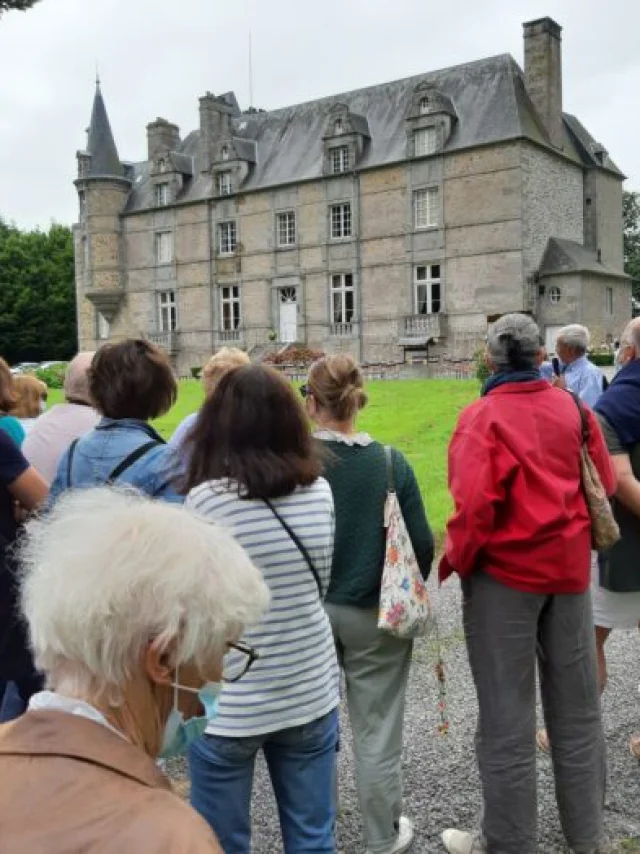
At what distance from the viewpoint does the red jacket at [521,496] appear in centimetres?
326

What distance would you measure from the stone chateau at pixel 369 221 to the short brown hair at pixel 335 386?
28864 mm

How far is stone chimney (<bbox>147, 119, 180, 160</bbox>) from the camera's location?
41.5 m

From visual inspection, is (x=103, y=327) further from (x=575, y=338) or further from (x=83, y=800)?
(x=83, y=800)

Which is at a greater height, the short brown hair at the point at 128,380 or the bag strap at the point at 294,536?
the short brown hair at the point at 128,380

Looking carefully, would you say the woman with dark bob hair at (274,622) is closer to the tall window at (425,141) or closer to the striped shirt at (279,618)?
the striped shirt at (279,618)

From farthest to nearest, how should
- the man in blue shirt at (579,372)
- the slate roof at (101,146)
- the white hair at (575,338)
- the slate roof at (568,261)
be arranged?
the slate roof at (101,146) < the slate roof at (568,261) < the man in blue shirt at (579,372) < the white hair at (575,338)

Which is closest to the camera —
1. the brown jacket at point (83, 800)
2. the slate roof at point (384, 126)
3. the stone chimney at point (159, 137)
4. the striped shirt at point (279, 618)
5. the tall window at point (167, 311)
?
the brown jacket at point (83, 800)

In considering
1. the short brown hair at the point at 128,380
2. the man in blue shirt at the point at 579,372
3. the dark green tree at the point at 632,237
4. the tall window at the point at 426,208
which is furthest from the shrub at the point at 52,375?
the dark green tree at the point at 632,237

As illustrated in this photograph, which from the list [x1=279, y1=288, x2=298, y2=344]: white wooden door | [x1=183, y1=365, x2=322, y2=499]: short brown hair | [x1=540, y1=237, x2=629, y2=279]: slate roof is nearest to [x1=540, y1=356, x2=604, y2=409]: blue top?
[x1=183, y1=365, x2=322, y2=499]: short brown hair

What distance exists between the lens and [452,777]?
4.06 m

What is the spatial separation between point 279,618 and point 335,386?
1064 millimetres

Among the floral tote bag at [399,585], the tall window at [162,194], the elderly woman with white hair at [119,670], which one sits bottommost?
the floral tote bag at [399,585]

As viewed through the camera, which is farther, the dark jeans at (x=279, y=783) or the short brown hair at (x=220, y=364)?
the short brown hair at (x=220, y=364)

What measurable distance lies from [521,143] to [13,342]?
126ft
